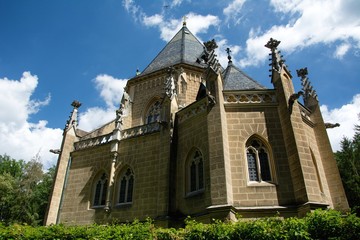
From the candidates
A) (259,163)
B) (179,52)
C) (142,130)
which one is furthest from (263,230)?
(179,52)

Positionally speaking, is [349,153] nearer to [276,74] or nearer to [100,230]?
[276,74]

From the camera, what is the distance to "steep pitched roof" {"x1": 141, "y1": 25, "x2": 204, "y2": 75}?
22.8 metres

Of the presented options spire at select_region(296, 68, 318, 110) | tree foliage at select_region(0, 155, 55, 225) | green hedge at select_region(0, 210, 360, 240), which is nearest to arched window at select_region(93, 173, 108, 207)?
green hedge at select_region(0, 210, 360, 240)

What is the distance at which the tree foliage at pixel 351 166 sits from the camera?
22953 mm

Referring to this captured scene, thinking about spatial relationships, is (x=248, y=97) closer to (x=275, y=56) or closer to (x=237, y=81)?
(x=275, y=56)

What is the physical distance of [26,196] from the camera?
31094 mm

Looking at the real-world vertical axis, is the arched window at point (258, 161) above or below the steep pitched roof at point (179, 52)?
below

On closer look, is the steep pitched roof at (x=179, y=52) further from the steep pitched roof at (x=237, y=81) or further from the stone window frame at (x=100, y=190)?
the stone window frame at (x=100, y=190)

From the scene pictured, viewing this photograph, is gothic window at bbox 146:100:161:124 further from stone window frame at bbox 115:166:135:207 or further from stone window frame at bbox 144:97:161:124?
stone window frame at bbox 115:166:135:207

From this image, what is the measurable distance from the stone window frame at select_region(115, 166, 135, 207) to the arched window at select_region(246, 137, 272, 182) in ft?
20.6

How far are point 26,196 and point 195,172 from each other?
2659cm

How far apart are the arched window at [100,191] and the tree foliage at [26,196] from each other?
695 inches

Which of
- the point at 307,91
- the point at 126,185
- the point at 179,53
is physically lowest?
the point at 126,185

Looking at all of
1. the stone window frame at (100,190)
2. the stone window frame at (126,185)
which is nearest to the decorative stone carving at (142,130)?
the stone window frame at (126,185)
